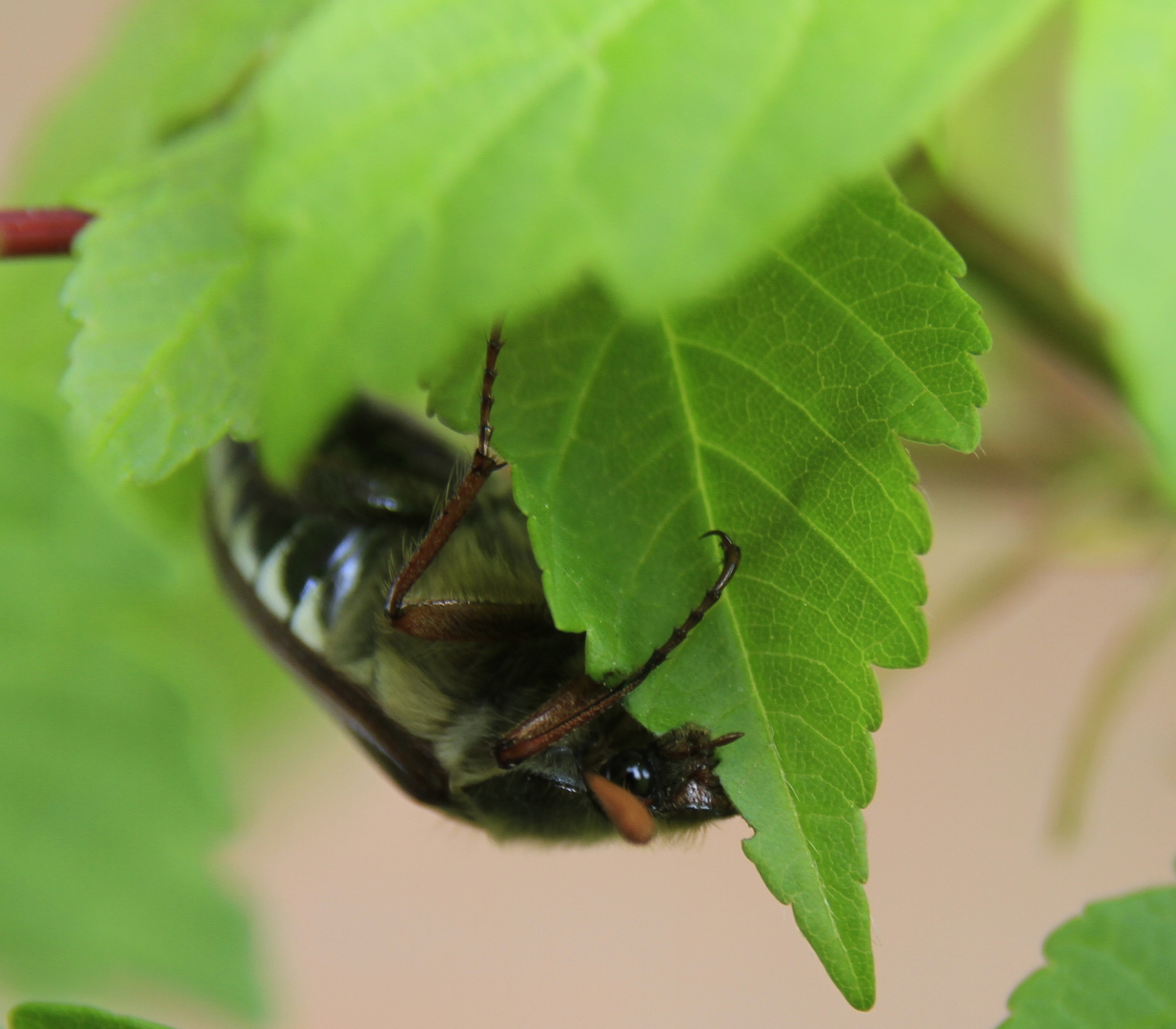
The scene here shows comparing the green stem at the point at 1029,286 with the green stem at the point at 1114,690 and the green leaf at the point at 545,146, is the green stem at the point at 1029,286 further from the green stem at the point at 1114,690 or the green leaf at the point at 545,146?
the green leaf at the point at 545,146

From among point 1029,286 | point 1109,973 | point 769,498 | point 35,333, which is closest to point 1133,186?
point 769,498

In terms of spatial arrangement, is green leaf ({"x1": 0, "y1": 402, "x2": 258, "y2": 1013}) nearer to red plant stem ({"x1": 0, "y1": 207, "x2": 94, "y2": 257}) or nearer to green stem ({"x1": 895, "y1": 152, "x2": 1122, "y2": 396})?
red plant stem ({"x1": 0, "y1": 207, "x2": 94, "y2": 257})

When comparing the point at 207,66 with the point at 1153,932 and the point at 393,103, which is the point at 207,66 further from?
the point at 1153,932

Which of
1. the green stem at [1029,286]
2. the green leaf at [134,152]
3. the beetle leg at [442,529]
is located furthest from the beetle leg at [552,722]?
the green stem at [1029,286]

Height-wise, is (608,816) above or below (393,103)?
below

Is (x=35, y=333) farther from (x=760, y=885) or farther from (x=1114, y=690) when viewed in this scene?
(x=760, y=885)

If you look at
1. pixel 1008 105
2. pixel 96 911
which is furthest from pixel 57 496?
pixel 1008 105
